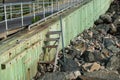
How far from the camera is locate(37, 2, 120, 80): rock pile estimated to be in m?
13.5

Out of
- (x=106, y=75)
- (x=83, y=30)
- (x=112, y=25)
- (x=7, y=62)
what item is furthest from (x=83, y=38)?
(x=7, y=62)

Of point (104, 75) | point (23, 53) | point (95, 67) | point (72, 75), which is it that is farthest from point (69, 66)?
point (23, 53)

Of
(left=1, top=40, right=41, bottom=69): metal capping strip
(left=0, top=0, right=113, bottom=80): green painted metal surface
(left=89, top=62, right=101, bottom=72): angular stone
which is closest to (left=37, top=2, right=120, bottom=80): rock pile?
(left=89, top=62, right=101, bottom=72): angular stone

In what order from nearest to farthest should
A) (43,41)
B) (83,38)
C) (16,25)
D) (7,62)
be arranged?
(7,62)
(43,41)
(16,25)
(83,38)

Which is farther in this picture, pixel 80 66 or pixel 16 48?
pixel 80 66

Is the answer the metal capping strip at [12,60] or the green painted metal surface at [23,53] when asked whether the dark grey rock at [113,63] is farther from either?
the metal capping strip at [12,60]

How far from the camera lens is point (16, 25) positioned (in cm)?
1764

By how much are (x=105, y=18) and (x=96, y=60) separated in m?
14.9

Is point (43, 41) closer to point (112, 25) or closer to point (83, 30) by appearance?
point (83, 30)

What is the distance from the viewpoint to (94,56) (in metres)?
17.5

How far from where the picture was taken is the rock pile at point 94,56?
44.4 feet

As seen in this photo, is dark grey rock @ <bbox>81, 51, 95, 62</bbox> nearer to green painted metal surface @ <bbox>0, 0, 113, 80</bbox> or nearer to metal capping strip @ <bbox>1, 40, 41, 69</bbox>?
green painted metal surface @ <bbox>0, 0, 113, 80</bbox>

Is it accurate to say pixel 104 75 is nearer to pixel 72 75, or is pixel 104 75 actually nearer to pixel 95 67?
pixel 72 75

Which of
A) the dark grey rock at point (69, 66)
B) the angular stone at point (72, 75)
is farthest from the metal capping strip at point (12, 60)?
the dark grey rock at point (69, 66)
